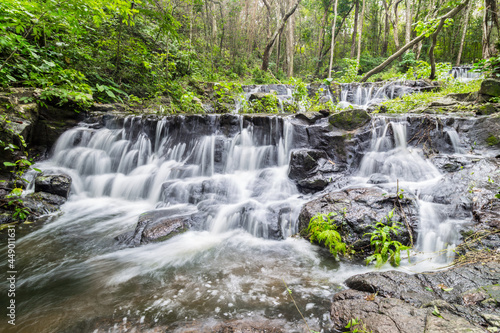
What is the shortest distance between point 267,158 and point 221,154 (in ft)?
4.40

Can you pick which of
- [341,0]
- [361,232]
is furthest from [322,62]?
[361,232]

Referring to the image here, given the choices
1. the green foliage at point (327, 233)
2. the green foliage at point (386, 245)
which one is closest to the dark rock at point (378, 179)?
the green foliage at point (386, 245)

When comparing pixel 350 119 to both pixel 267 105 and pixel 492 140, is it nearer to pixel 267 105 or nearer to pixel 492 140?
pixel 492 140

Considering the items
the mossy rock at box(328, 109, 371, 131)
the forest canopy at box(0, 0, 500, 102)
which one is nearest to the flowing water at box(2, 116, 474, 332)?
the mossy rock at box(328, 109, 371, 131)

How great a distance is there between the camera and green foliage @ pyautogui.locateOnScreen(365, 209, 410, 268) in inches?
117

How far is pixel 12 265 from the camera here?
3162 millimetres

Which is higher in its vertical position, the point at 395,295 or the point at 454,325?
the point at 454,325

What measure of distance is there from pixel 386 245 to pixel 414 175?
2.71 m

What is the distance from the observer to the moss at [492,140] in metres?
5.10

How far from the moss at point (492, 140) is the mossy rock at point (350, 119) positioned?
2.54 meters

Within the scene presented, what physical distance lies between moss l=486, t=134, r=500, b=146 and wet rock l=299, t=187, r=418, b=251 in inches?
130

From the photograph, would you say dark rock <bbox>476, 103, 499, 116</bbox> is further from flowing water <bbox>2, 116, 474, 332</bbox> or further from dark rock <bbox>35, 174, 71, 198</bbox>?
dark rock <bbox>35, 174, 71, 198</bbox>

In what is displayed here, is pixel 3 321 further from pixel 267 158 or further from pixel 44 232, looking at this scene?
pixel 267 158

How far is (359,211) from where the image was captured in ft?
12.2
